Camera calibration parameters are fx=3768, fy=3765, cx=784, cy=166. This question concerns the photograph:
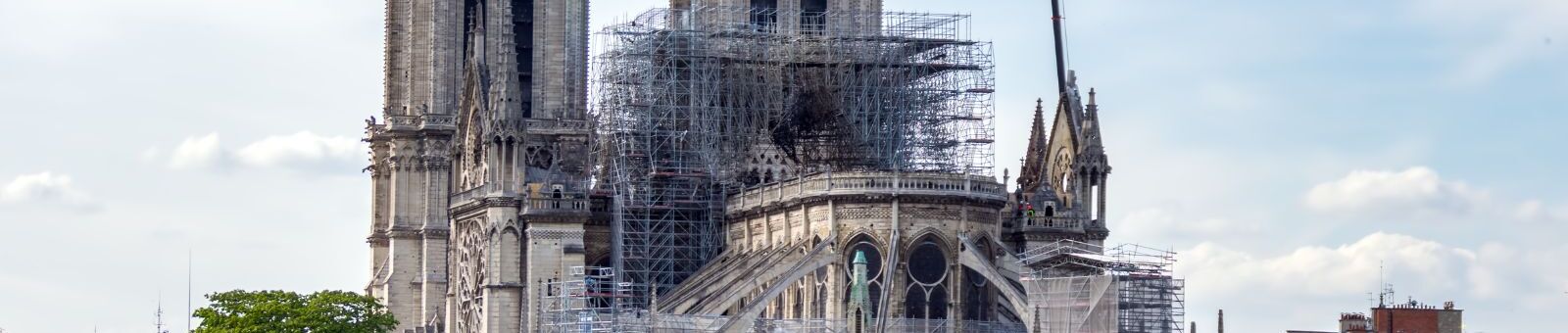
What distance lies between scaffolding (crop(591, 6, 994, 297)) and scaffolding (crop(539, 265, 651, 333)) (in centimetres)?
125

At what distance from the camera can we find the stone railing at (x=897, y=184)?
125 meters

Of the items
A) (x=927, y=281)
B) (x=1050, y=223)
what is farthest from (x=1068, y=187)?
(x=927, y=281)

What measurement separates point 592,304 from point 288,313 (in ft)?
41.6

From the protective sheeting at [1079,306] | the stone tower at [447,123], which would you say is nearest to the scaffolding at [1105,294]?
the protective sheeting at [1079,306]

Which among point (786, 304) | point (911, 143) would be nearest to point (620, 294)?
point (786, 304)

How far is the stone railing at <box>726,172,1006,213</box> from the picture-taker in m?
125

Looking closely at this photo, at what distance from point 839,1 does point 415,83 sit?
22.2 metres

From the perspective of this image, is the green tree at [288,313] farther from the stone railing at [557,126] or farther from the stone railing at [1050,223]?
the stone railing at [1050,223]

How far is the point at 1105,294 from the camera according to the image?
122750 mm

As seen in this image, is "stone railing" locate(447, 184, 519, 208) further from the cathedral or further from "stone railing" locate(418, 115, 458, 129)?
"stone railing" locate(418, 115, 458, 129)

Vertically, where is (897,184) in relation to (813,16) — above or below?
below

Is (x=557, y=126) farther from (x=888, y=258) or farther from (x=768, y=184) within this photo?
(x=888, y=258)

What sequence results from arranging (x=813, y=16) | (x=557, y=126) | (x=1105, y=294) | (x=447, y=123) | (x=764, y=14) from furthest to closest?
(x=447, y=123)
(x=557, y=126)
(x=764, y=14)
(x=813, y=16)
(x=1105, y=294)

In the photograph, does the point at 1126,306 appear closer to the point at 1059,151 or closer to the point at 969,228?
the point at 969,228
